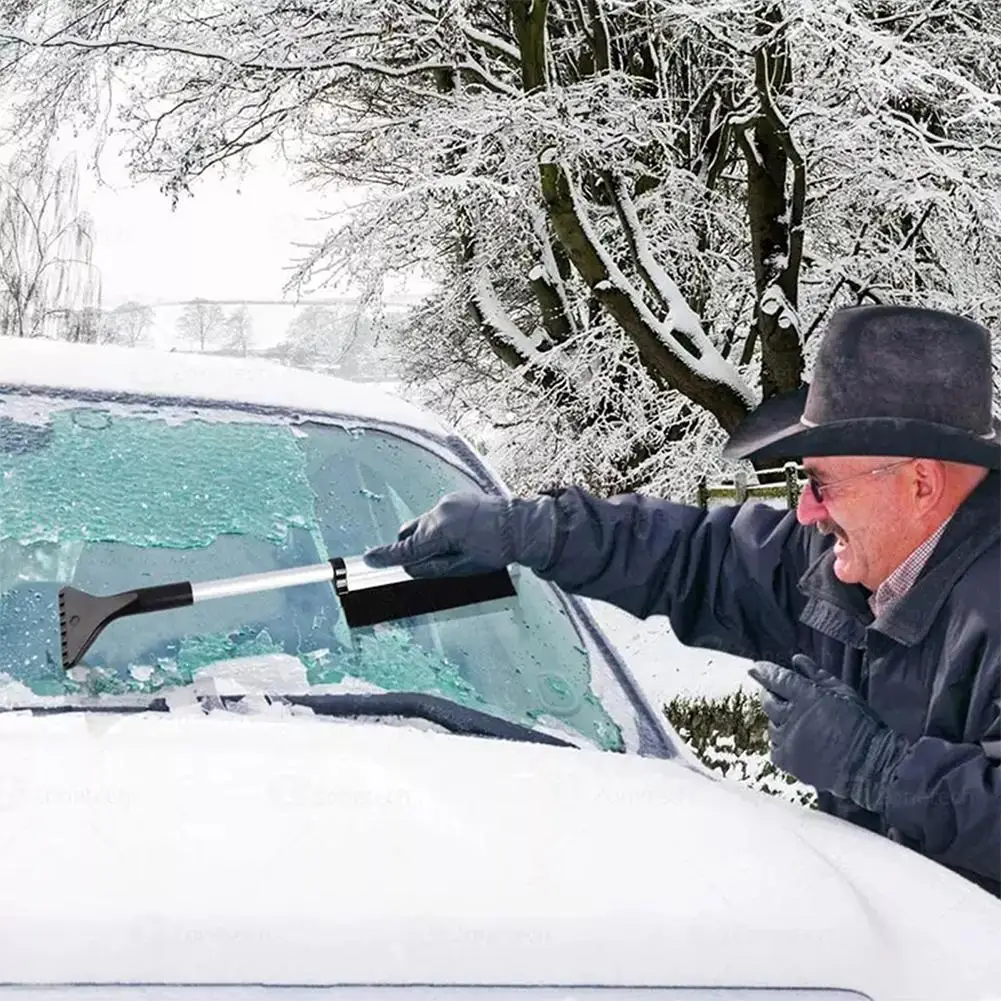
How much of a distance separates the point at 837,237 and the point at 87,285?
15419 mm

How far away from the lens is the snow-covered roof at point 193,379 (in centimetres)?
242

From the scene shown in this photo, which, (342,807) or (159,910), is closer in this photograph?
(159,910)

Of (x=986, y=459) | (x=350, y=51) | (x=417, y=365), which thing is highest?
(x=350, y=51)

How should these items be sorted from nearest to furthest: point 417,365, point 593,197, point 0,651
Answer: point 0,651 → point 593,197 → point 417,365

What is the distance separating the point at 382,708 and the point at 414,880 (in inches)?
27.8

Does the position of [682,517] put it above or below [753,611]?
above

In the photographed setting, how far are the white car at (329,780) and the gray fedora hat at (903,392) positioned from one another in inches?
20.4

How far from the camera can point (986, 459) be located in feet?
6.37

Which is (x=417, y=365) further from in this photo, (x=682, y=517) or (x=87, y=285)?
(x=682, y=517)

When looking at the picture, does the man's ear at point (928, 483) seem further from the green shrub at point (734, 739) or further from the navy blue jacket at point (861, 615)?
the green shrub at point (734, 739)

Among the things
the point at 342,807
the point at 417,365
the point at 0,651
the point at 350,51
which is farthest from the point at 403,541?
the point at 417,365

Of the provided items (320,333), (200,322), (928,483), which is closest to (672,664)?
(320,333)

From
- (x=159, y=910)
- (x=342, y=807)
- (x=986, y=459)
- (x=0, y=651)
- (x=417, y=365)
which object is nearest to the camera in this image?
(x=159, y=910)

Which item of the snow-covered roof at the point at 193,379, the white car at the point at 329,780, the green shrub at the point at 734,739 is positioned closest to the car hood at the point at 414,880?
the white car at the point at 329,780
